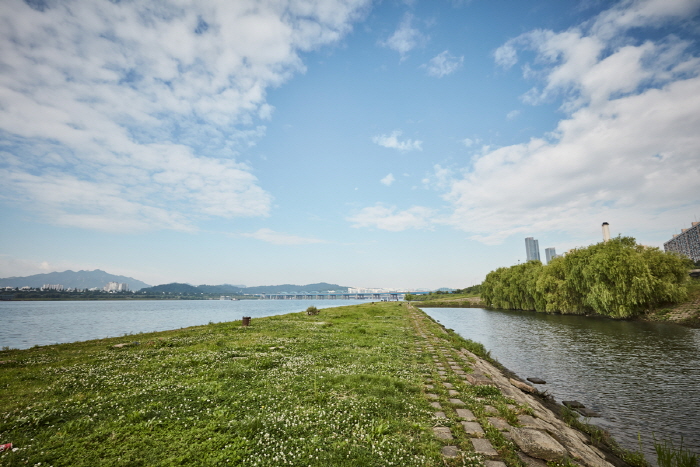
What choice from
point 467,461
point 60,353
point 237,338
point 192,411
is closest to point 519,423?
point 467,461

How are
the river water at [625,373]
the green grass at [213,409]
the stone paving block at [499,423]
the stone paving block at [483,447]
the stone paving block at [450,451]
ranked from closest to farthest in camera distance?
the green grass at [213,409] → the stone paving block at [450,451] → the stone paving block at [483,447] → the stone paving block at [499,423] → the river water at [625,373]

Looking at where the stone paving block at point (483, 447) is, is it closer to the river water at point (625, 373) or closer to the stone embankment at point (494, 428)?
Result: the stone embankment at point (494, 428)

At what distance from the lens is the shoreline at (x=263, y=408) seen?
7.72 meters

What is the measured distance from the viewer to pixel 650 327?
43594 mm

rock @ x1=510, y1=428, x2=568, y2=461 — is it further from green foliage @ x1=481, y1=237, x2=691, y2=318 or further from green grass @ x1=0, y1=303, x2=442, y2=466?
green foliage @ x1=481, y1=237, x2=691, y2=318

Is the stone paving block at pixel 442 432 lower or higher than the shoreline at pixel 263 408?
lower

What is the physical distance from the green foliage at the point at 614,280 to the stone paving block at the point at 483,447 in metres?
61.5

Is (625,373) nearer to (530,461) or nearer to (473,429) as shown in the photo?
(473,429)

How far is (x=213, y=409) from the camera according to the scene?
995cm

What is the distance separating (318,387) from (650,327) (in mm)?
54381

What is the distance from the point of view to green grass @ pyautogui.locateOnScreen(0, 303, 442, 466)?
7.46m

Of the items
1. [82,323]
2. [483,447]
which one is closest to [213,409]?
[483,447]

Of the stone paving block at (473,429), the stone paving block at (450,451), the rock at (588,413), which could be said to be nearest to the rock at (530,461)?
the stone paving block at (473,429)

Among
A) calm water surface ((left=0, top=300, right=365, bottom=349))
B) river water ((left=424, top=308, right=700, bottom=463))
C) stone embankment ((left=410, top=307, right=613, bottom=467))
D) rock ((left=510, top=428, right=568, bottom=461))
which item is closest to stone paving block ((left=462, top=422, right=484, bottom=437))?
stone embankment ((left=410, top=307, right=613, bottom=467))
